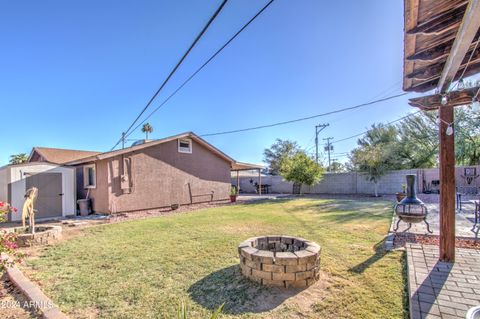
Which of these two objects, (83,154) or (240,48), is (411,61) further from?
(83,154)

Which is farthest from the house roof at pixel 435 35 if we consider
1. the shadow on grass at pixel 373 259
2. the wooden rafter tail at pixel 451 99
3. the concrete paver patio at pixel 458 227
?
the concrete paver patio at pixel 458 227

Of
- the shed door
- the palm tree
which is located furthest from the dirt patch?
the palm tree

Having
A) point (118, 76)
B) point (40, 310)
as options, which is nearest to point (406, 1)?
point (40, 310)

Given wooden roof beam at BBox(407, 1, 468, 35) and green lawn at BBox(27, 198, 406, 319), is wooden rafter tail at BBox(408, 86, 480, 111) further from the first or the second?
green lawn at BBox(27, 198, 406, 319)

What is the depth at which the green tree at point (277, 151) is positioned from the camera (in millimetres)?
34841

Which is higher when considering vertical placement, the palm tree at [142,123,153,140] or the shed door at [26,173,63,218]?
the palm tree at [142,123,153,140]

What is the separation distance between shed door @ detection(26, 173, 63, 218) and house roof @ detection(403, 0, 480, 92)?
12.5 meters

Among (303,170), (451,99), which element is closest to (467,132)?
(303,170)

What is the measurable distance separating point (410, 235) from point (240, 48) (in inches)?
292

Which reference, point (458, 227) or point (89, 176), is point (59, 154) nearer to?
point (89, 176)

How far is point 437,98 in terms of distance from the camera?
4168 millimetres

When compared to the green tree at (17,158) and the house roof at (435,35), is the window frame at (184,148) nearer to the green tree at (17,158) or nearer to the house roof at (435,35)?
the house roof at (435,35)

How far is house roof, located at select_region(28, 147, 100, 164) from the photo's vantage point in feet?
46.6

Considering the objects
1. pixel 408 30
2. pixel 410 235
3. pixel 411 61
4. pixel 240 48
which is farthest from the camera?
pixel 240 48
